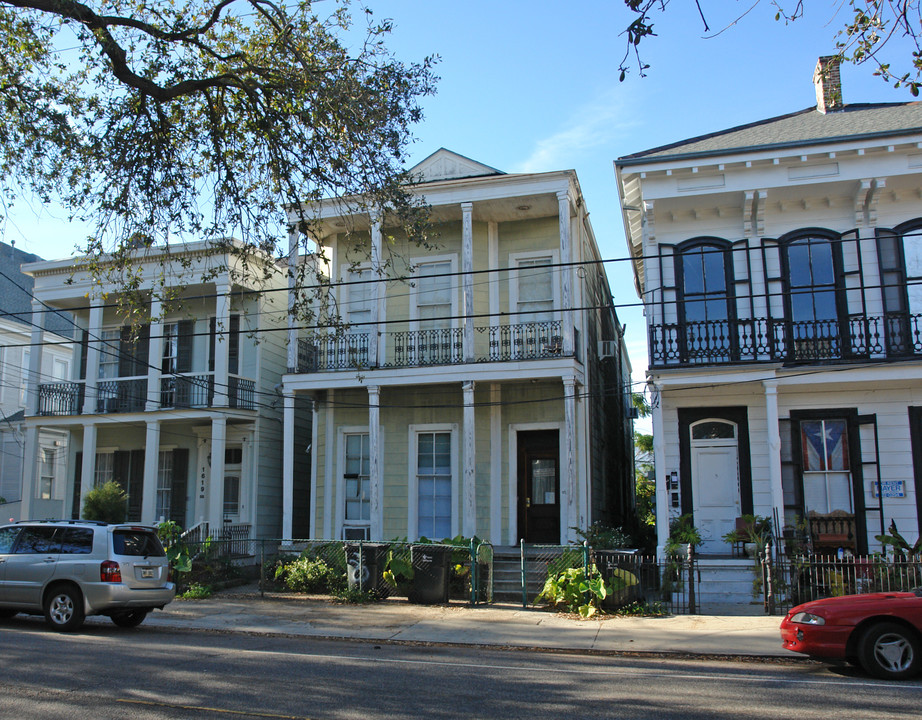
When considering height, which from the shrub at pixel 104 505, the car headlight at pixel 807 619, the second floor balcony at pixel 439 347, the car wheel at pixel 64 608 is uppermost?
the second floor balcony at pixel 439 347

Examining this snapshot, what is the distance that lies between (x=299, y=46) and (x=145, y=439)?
1466cm

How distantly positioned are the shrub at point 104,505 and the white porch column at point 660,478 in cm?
1277

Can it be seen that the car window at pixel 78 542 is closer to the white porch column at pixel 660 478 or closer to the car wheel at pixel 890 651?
the white porch column at pixel 660 478

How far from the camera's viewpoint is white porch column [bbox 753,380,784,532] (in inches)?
591

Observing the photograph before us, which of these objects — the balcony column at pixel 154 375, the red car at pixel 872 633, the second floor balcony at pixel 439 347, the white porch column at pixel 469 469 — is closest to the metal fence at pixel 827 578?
the red car at pixel 872 633

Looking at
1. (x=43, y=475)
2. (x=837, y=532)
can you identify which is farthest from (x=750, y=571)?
(x=43, y=475)

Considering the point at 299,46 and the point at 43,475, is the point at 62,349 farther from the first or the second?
the point at 299,46

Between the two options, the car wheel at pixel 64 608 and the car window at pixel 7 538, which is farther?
the car window at pixel 7 538

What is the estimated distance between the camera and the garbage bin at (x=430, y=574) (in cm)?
1450

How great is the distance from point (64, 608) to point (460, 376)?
28.4 ft

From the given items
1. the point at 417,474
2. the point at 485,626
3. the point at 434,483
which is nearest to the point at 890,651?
the point at 485,626

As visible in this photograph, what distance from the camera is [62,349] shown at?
27.8 metres

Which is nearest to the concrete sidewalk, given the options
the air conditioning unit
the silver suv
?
the silver suv

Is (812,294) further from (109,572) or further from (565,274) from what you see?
(109,572)
